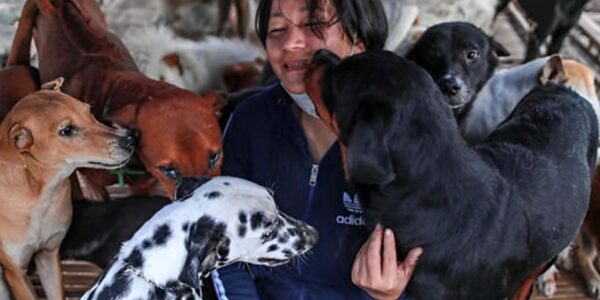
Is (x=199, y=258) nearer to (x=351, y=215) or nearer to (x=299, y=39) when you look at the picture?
(x=351, y=215)

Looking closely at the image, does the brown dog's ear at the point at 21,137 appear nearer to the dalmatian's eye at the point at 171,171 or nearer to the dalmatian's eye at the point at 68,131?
the dalmatian's eye at the point at 68,131

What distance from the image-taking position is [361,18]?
1.86 metres

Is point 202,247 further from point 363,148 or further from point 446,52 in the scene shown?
point 446,52

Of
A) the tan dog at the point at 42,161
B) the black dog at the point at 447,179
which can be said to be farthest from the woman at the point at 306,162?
the tan dog at the point at 42,161

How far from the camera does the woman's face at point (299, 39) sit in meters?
→ 1.85

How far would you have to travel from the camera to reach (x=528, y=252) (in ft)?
5.98

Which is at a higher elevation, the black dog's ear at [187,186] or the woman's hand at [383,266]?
the black dog's ear at [187,186]

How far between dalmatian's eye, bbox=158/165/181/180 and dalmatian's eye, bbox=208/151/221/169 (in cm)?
10

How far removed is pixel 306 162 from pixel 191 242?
428 mm

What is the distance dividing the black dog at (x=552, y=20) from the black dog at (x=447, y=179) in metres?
1.37

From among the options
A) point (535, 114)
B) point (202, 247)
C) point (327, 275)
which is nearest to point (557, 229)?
point (535, 114)

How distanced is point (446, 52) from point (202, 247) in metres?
1.26

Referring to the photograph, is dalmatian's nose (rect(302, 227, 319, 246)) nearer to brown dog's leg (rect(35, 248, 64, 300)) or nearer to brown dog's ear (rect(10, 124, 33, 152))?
brown dog's ear (rect(10, 124, 33, 152))

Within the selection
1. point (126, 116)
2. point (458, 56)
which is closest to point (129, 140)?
point (126, 116)
